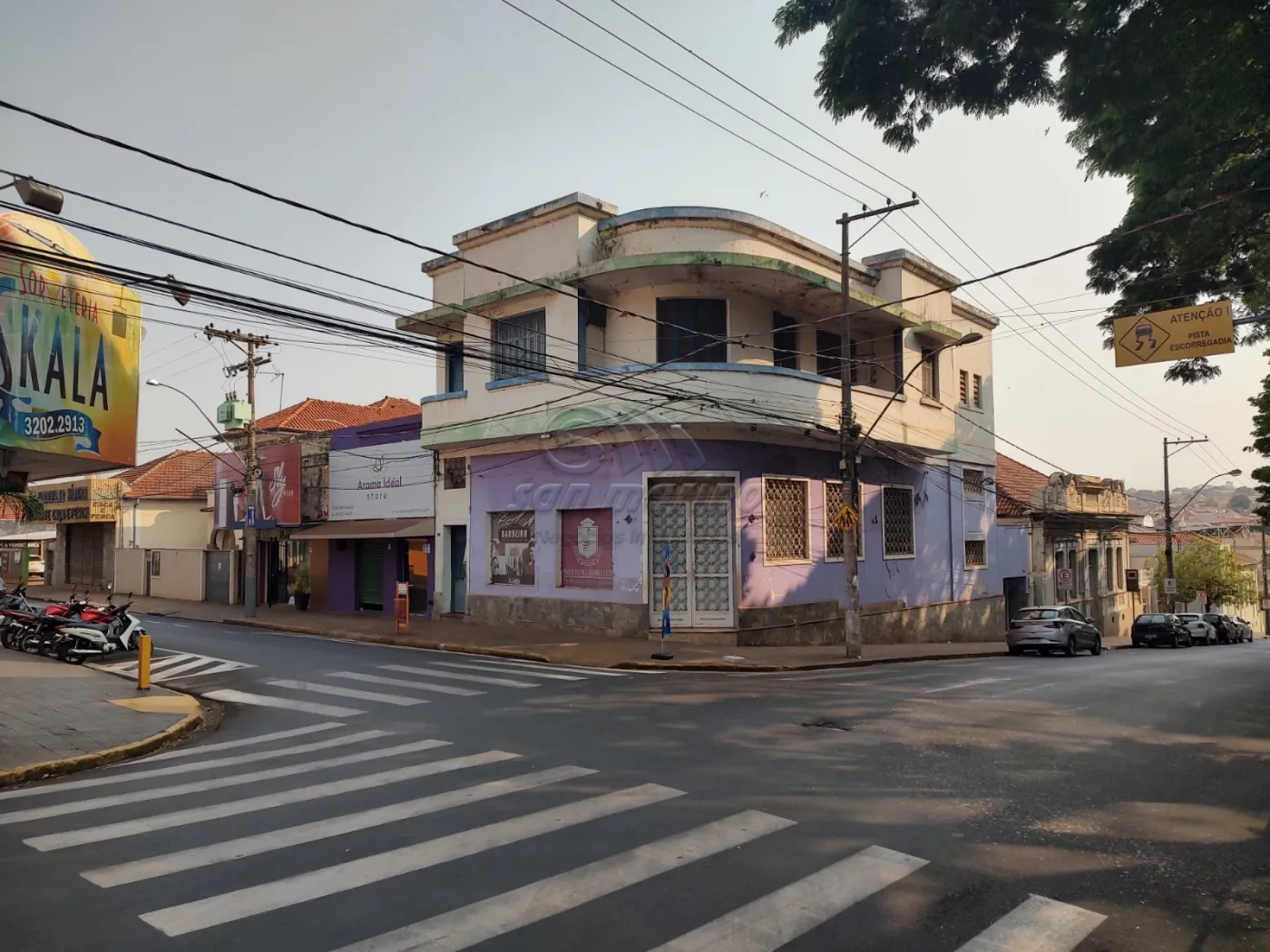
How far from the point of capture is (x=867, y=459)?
2466cm

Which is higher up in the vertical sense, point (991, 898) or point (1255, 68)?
point (1255, 68)

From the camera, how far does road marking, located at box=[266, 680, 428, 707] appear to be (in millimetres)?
12203

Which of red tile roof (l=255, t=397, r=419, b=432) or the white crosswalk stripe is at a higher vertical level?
red tile roof (l=255, t=397, r=419, b=432)

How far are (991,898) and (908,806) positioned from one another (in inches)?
72.8

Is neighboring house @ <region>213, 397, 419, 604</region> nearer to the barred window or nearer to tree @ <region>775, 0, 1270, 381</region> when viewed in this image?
the barred window

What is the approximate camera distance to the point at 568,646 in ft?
62.7

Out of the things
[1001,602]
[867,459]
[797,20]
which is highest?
[797,20]

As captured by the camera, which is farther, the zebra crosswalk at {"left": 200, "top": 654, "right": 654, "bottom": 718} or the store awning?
the store awning

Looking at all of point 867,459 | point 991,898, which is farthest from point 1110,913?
point 867,459

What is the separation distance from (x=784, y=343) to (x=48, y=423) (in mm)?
16827

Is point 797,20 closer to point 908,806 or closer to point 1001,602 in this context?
point 908,806

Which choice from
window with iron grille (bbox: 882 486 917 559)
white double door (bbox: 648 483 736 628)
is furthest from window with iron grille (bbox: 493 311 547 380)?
window with iron grille (bbox: 882 486 917 559)

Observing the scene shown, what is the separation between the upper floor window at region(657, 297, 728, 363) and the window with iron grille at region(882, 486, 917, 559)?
7793mm

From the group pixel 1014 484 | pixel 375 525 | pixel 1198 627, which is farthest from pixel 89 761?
pixel 1198 627
